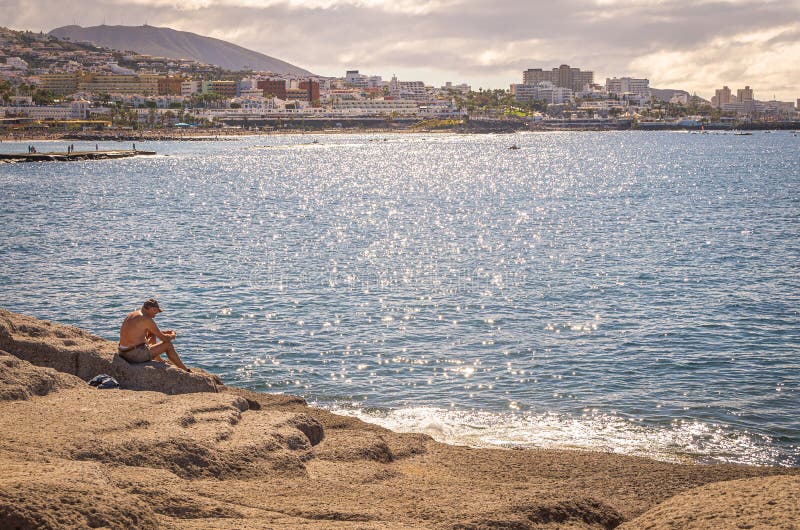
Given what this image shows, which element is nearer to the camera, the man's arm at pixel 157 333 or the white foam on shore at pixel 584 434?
the man's arm at pixel 157 333

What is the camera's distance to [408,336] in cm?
2050

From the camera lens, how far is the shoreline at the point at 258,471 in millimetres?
7359

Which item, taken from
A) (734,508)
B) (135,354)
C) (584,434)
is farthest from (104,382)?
(734,508)

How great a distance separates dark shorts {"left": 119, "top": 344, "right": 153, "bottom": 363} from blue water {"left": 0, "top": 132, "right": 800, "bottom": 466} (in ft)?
12.3

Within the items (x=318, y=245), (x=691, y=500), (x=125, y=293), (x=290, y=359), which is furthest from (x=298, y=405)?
(x=318, y=245)

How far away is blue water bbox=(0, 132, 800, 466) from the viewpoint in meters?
15.1

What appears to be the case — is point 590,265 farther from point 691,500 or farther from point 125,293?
point 691,500

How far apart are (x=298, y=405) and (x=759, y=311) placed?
1353cm

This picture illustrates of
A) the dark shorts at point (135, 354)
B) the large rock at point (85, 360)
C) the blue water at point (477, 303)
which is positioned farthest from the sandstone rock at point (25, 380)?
the blue water at point (477, 303)

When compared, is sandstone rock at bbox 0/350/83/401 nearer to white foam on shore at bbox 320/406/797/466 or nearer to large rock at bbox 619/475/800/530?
white foam on shore at bbox 320/406/797/466

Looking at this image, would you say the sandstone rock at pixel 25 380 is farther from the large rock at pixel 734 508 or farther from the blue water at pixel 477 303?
the large rock at pixel 734 508

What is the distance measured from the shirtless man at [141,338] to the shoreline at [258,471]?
24cm

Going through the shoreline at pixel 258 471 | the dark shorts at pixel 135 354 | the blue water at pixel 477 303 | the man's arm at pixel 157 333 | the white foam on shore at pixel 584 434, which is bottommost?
the white foam on shore at pixel 584 434

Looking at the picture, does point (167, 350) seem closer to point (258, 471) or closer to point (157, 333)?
point (157, 333)
